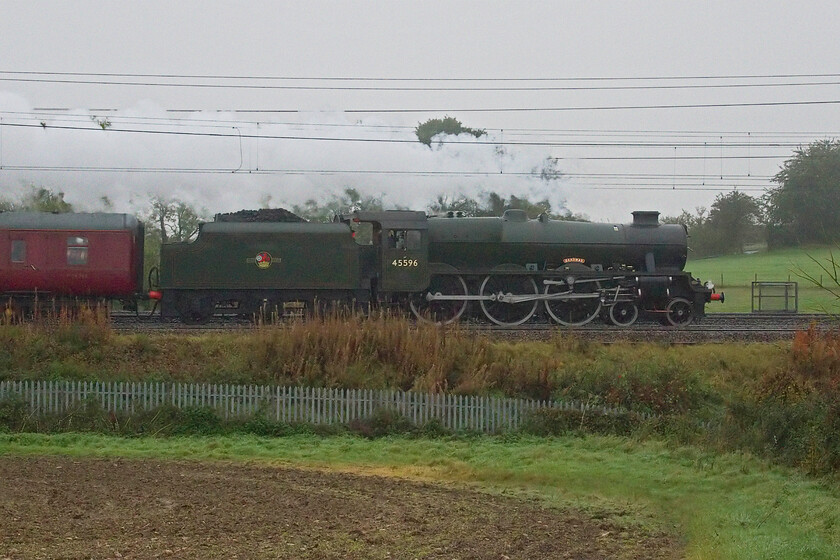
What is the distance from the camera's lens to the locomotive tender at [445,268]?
74.3 feet

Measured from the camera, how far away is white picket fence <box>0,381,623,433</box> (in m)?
15.0

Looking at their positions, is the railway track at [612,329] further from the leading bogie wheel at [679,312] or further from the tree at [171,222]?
the tree at [171,222]

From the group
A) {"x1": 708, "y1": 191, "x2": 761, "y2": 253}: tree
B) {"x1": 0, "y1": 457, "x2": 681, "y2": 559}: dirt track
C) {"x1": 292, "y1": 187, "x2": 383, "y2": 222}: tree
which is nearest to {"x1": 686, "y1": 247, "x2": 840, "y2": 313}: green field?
{"x1": 708, "y1": 191, "x2": 761, "y2": 253}: tree

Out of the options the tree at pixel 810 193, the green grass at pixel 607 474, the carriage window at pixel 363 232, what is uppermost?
the tree at pixel 810 193

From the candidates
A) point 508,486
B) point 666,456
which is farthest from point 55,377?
point 666,456

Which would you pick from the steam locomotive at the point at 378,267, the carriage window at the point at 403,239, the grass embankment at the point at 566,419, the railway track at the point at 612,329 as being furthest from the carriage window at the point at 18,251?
the carriage window at the point at 403,239

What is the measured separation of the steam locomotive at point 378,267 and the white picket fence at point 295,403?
22.7 ft

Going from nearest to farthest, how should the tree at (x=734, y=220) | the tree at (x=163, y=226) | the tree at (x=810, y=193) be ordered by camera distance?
the tree at (x=163, y=226), the tree at (x=810, y=193), the tree at (x=734, y=220)

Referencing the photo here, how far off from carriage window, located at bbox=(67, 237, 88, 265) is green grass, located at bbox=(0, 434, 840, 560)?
962cm

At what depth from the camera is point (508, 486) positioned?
11.1m

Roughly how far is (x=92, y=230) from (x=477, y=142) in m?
11.4

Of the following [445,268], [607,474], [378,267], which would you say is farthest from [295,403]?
[445,268]

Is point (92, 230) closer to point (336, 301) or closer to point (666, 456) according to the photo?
point (336, 301)

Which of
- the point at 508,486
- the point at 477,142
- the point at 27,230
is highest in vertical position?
the point at 477,142
